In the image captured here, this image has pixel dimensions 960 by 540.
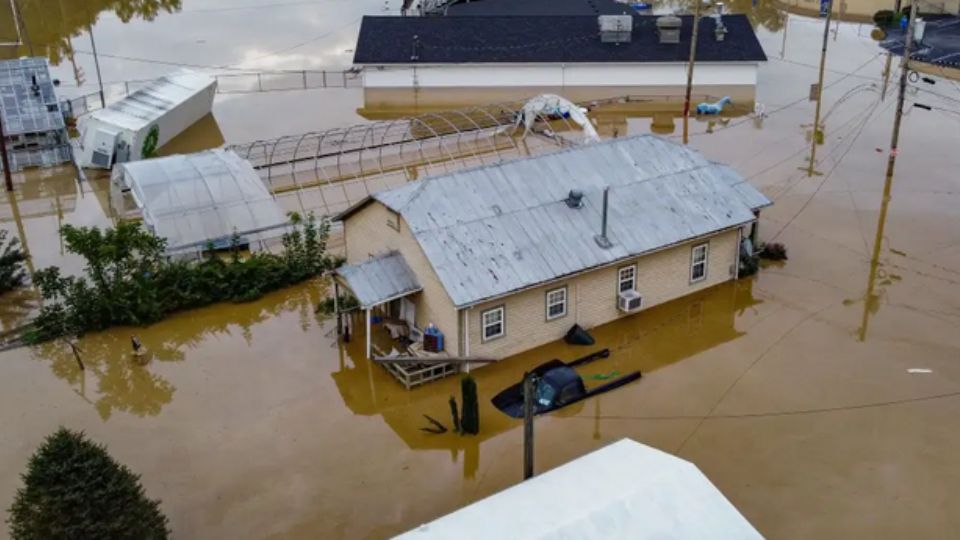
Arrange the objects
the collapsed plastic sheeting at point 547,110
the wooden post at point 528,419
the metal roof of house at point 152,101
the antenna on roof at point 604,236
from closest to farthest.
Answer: the wooden post at point 528,419 < the antenna on roof at point 604,236 < the metal roof of house at point 152,101 < the collapsed plastic sheeting at point 547,110

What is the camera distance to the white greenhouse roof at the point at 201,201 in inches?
1234

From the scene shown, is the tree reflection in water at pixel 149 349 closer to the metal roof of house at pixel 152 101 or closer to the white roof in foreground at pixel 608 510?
the white roof in foreground at pixel 608 510

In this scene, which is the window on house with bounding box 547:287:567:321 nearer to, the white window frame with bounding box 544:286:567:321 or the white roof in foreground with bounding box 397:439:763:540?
the white window frame with bounding box 544:286:567:321

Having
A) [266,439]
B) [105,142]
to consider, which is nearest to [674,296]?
[266,439]

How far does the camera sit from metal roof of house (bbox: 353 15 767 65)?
53375 mm

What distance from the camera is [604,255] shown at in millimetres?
25406

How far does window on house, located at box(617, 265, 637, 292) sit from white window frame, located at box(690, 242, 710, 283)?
2.32 m

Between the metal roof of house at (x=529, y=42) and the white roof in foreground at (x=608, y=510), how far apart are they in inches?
1591

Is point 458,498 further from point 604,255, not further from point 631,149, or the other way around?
point 631,149

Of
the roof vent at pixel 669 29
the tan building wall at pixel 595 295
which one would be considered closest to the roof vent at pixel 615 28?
the roof vent at pixel 669 29

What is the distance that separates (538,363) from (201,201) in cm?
1446

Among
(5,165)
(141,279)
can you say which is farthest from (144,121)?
(141,279)

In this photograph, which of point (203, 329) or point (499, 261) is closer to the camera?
point (499, 261)

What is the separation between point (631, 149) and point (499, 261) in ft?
23.4
